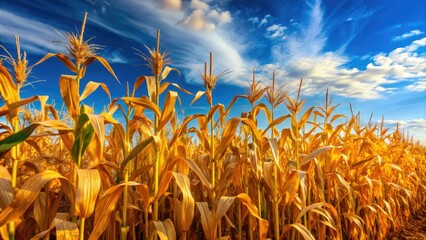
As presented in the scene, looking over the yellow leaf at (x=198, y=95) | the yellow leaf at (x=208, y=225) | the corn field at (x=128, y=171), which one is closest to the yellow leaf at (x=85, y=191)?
the corn field at (x=128, y=171)

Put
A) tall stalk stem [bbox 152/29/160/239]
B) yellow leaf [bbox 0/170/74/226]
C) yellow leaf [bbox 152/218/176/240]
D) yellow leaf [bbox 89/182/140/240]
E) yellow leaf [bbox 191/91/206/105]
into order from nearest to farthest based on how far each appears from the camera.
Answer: yellow leaf [bbox 0/170/74/226], yellow leaf [bbox 89/182/140/240], yellow leaf [bbox 152/218/176/240], tall stalk stem [bbox 152/29/160/239], yellow leaf [bbox 191/91/206/105]

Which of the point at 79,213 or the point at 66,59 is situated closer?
the point at 79,213

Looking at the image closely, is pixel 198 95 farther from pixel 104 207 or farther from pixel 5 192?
pixel 5 192

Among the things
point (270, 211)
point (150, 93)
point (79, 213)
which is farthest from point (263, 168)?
point (79, 213)

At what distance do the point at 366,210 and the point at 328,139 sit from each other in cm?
106

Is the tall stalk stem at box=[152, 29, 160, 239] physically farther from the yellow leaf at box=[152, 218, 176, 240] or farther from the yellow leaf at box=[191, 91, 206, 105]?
the yellow leaf at box=[191, 91, 206, 105]

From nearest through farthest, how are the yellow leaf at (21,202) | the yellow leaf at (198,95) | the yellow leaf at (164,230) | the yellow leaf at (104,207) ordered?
the yellow leaf at (21,202), the yellow leaf at (104,207), the yellow leaf at (164,230), the yellow leaf at (198,95)

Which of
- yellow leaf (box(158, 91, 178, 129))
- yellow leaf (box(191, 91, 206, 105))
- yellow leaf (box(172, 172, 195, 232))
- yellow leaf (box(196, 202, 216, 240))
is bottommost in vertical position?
yellow leaf (box(196, 202, 216, 240))

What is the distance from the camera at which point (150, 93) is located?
2.07m

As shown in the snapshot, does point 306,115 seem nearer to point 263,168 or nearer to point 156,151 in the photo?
point 263,168

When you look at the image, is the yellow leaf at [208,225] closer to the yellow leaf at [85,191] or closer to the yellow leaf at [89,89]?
the yellow leaf at [85,191]

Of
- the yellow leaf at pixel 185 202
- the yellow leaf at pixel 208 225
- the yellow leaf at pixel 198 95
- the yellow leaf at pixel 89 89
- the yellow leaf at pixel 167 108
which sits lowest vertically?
the yellow leaf at pixel 208 225

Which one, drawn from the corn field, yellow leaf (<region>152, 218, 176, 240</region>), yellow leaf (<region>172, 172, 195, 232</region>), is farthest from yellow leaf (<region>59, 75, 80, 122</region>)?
yellow leaf (<region>152, 218, 176, 240</region>)

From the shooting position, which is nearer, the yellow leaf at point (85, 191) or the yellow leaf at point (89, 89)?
the yellow leaf at point (85, 191)
